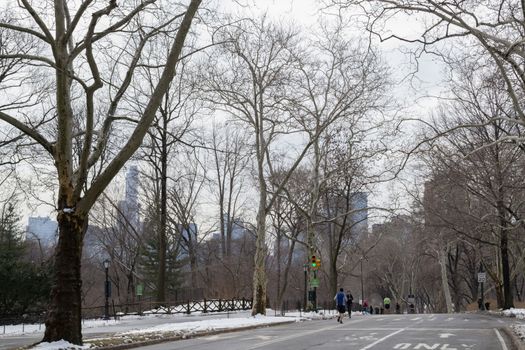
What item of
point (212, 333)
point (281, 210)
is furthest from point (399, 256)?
point (212, 333)

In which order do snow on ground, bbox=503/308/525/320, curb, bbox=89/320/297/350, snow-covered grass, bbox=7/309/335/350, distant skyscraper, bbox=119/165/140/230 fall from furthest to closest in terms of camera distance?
distant skyscraper, bbox=119/165/140/230
snow on ground, bbox=503/308/525/320
snow-covered grass, bbox=7/309/335/350
curb, bbox=89/320/297/350

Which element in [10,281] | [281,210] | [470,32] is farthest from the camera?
[281,210]

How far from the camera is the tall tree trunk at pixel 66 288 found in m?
14.8

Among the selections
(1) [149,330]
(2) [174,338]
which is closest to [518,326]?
(2) [174,338]

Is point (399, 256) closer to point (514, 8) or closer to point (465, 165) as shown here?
point (465, 165)

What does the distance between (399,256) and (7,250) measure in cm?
5389

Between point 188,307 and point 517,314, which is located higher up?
point 188,307

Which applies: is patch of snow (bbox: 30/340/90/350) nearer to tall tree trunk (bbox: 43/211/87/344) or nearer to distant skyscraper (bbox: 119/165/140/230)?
tall tree trunk (bbox: 43/211/87/344)

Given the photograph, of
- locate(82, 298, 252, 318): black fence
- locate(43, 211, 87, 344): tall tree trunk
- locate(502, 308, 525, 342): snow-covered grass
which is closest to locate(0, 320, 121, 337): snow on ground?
locate(82, 298, 252, 318): black fence

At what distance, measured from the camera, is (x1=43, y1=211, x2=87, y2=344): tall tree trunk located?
1483cm

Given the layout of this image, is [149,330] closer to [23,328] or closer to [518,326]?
[23,328]

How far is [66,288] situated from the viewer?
49.5 feet

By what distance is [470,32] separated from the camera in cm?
1683

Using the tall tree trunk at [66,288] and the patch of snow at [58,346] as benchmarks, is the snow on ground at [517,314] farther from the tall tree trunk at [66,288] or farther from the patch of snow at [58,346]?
the patch of snow at [58,346]
